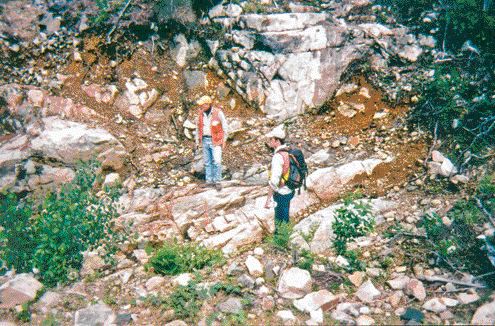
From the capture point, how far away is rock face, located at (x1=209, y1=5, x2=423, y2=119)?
7188 mm

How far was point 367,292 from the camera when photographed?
4.35m

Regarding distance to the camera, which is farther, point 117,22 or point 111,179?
point 117,22

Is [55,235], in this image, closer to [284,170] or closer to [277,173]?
[277,173]

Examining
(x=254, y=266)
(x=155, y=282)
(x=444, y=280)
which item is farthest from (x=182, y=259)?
(x=444, y=280)

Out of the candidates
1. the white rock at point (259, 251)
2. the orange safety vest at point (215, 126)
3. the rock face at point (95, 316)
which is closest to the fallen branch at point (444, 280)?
the white rock at point (259, 251)

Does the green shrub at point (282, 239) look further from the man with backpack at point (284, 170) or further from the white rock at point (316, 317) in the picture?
the white rock at point (316, 317)

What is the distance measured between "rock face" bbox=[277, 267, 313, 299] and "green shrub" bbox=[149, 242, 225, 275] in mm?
946

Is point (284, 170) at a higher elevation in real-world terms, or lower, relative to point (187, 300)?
higher

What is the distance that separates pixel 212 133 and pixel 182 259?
2060 mm

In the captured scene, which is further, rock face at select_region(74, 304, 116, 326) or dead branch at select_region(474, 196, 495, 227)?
dead branch at select_region(474, 196, 495, 227)

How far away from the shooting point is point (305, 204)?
19.6 feet

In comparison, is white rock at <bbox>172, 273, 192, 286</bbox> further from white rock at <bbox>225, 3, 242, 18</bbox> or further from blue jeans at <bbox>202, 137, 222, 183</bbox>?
white rock at <bbox>225, 3, 242, 18</bbox>

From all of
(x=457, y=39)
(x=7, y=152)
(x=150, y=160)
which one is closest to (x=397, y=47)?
(x=457, y=39)

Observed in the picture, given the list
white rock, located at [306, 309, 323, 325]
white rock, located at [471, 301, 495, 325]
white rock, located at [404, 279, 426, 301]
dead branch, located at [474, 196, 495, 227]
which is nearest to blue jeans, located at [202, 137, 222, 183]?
white rock, located at [306, 309, 323, 325]
